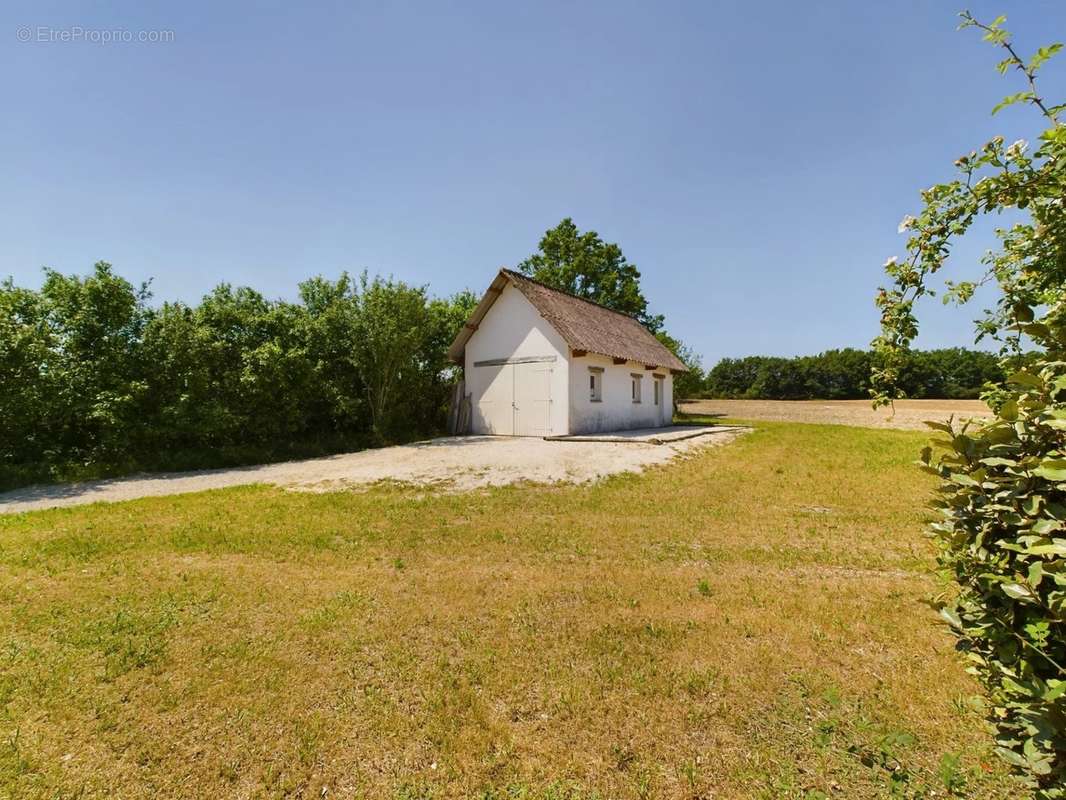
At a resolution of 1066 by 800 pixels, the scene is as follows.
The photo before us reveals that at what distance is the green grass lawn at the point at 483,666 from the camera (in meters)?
2.57

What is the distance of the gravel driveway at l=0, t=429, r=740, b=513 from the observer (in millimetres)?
10070

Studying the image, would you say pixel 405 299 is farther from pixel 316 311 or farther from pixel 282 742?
pixel 282 742

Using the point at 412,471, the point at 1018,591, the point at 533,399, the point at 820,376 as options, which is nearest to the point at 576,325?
the point at 533,399

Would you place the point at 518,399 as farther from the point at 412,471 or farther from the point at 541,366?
the point at 412,471

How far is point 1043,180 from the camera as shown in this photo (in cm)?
211

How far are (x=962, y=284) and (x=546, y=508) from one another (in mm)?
6358

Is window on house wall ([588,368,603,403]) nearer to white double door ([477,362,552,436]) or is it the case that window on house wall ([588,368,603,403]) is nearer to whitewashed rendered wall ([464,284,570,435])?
whitewashed rendered wall ([464,284,570,435])

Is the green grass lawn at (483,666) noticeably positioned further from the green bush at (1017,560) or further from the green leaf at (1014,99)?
the green leaf at (1014,99)

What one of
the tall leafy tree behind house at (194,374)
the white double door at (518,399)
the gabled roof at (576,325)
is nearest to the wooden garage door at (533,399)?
the white double door at (518,399)

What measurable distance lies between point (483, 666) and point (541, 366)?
588 inches

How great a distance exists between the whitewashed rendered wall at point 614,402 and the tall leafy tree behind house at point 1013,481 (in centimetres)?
1496

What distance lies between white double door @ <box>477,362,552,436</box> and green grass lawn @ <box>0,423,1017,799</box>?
1118 cm

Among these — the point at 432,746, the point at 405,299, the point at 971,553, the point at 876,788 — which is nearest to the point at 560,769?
the point at 432,746

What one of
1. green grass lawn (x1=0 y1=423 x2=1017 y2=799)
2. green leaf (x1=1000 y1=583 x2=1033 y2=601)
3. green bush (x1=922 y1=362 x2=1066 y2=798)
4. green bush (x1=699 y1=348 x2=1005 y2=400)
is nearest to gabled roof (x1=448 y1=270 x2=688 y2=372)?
green grass lawn (x1=0 y1=423 x2=1017 y2=799)
